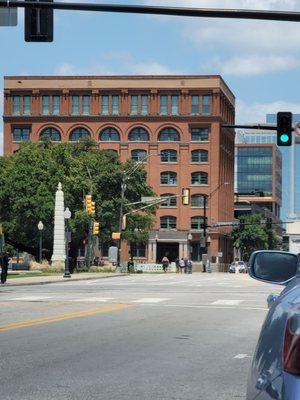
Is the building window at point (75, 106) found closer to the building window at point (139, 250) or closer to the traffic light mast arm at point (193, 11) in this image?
the building window at point (139, 250)

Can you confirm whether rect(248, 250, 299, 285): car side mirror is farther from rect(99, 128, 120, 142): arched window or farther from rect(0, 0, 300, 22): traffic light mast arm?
rect(99, 128, 120, 142): arched window

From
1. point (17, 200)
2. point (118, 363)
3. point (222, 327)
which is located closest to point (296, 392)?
point (118, 363)

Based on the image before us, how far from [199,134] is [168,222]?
1243cm

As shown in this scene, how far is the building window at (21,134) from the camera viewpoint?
102 metres

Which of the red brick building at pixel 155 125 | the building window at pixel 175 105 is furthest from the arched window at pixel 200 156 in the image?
the building window at pixel 175 105

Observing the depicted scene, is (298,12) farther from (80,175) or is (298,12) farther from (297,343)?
(80,175)

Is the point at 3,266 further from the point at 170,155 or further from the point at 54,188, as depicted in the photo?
the point at 170,155

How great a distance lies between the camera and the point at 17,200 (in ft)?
232

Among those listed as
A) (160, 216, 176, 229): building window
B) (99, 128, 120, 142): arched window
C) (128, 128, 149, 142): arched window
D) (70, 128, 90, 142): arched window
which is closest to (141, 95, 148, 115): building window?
(128, 128, 149, 142): arched window

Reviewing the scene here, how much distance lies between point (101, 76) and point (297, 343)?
99138mm

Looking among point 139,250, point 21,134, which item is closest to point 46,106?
point 21,134

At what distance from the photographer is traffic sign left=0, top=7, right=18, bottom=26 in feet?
51.8

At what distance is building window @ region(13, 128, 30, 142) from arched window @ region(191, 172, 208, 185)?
23.2 meters

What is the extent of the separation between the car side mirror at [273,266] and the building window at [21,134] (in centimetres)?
9892
